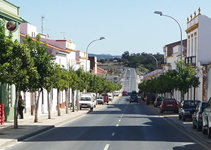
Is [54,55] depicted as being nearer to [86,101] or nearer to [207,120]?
[86,101]

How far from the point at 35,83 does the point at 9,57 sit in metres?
5.33

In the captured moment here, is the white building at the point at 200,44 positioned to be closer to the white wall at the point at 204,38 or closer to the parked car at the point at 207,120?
the white wall at the point at 204,38

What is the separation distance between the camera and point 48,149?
646 inches

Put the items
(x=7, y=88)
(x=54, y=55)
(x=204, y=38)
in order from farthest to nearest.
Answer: (x=204, y=38) < (x=54, y=55) < (x=7, y=88)

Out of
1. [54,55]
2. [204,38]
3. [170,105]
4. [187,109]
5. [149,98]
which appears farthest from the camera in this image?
[149,98]

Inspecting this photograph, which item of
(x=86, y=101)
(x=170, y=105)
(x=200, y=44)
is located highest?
(x=200, y=44)

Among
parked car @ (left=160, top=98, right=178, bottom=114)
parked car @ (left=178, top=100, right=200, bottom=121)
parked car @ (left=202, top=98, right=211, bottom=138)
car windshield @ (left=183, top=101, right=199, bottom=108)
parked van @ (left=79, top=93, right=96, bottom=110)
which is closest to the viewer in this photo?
parked car @ (left=202, top=98, right=211, bottom=138)

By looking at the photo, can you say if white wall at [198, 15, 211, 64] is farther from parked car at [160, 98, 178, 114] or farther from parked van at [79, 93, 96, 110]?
parked van at [79, 93, 96, 110]

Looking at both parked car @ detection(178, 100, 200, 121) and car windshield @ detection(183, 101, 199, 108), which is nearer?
parked car @ detection(178, 100, 200, 121)

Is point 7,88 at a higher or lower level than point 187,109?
higher

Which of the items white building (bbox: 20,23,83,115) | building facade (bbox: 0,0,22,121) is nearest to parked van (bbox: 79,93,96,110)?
white building (bbox: 20,23,83,115)

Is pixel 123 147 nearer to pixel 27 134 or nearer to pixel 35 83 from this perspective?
pixel 27 134

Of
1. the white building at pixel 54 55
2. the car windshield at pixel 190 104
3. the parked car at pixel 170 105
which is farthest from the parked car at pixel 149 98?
the car windshield at pixel 190 104

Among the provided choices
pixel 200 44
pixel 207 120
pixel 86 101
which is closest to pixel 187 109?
pixel 207 120
